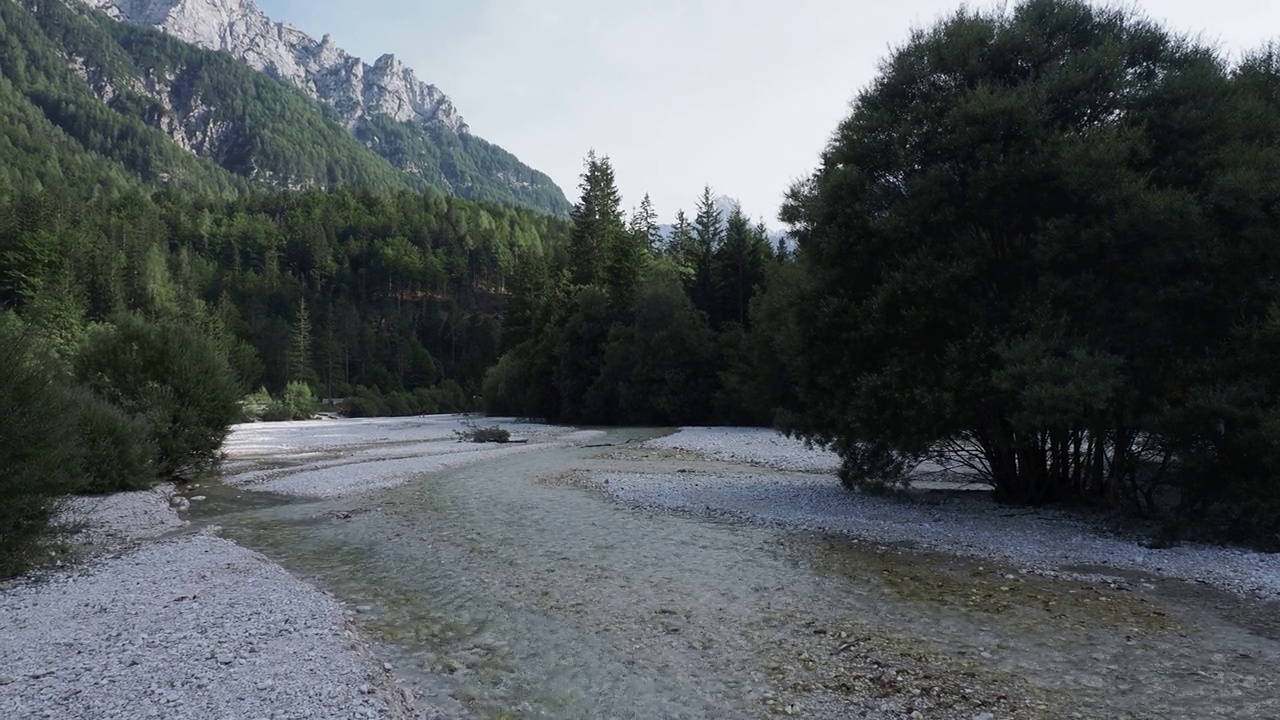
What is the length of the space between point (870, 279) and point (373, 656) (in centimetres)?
1406

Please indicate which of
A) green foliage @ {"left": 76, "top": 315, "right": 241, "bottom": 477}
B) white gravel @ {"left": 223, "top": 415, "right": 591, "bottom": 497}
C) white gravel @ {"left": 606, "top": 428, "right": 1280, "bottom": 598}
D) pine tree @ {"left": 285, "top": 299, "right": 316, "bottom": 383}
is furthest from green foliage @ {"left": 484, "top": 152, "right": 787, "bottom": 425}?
pine tree @ {"left": 285, "top": 299, "right": 316, "bottom": 383}

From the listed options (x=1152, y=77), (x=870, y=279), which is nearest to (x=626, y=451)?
(x=870, y=279)

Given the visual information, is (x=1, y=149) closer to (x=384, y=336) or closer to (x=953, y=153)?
(x=384, y=336)

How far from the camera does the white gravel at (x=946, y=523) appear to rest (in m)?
12.6

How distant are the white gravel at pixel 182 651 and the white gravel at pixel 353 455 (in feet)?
41.4

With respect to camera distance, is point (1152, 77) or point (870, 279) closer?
point (1152, 77)

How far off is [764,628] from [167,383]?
24.5 metres

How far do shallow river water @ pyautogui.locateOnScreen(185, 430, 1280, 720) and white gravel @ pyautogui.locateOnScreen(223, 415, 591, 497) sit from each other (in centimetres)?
985

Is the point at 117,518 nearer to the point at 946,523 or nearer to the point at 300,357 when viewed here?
the point at 946,523

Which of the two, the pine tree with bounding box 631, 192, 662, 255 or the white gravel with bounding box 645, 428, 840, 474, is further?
the pine tree with bounding box 631, 192, 662, 255

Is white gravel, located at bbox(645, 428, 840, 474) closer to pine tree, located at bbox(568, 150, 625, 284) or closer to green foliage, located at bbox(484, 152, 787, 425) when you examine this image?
green foliage, located at bbox(484, 152, 787, 425)

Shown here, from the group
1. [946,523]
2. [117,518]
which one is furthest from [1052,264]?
[117,518]

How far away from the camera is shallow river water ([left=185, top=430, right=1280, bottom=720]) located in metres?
7.73

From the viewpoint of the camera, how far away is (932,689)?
25.7 feet
